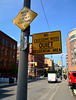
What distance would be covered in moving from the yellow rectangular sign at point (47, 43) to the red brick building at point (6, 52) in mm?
30083

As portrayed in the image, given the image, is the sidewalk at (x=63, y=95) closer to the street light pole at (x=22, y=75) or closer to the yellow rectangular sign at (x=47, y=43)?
the yellow rectangular sign at (x=47, y=43)

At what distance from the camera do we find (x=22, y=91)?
2.61 m

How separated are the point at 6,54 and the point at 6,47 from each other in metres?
2.32

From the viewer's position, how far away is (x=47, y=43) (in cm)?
346

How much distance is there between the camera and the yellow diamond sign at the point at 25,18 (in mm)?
3111

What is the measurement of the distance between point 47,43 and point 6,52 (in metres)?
33.9

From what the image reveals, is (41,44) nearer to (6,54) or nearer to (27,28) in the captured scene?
(27,28)

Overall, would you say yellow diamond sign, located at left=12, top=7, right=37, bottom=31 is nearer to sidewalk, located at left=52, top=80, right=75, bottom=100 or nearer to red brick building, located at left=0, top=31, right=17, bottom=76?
sidewalk, located at left=52, top=80, right=75, bottom=100

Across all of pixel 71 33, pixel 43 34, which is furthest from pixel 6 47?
pixel 71 33

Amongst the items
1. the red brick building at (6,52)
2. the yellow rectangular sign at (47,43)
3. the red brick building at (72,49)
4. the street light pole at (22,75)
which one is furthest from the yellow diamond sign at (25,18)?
the red brick building at (72,49)

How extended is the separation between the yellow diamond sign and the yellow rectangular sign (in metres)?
0.60

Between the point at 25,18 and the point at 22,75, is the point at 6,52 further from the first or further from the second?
the point at 22,75

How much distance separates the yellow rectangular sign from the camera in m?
3.35

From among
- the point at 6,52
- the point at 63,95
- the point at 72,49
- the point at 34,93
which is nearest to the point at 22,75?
the point at 63,95
